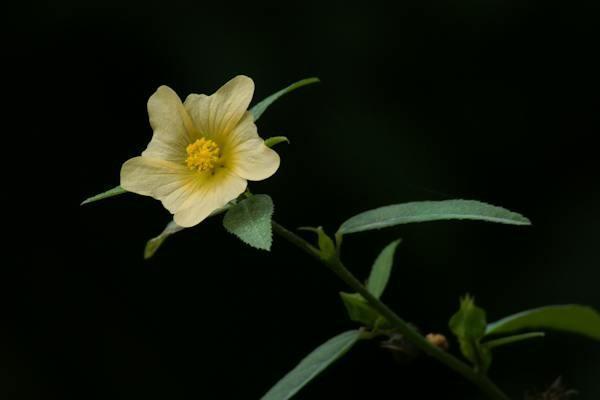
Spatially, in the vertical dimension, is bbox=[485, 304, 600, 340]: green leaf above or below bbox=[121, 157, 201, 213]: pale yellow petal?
below

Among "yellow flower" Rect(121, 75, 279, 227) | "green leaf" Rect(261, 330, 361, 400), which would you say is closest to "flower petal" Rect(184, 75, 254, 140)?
"yellow flower" Rect(121, 75, 279, 227)

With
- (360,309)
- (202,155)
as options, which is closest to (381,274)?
(360,309)

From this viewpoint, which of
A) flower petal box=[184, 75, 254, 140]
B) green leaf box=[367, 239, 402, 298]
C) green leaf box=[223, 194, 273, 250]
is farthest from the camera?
green leaf box=[367, 239, 402, 298]

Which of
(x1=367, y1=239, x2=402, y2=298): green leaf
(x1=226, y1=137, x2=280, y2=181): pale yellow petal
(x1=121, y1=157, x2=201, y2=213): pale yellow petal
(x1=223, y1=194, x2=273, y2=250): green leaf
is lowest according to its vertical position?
(x1=367, y1=239, x2=402, y2=298): green leaf

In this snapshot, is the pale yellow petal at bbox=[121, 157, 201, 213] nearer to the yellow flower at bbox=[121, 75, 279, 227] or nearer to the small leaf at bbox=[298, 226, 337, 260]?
the yellow flower at bbox=[121, 75, 279, 227]

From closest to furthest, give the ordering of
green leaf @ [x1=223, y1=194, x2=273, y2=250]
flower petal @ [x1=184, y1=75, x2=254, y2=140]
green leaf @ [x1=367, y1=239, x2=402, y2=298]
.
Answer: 1. green leaf @ [x1=223, y1=194, x2=273, y2=250]
2. flower petal @ [x1=184, y1=75, x2=254, y2=140]
3. green leaf @ [x1=367, y1=239, x2=402, y2=298]

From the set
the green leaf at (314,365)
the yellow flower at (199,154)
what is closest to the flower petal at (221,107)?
the yellow flower at (199,154)

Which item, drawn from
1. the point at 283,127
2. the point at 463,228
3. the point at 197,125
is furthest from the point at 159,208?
the point at 197,125

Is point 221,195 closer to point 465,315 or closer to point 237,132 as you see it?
point 237,132

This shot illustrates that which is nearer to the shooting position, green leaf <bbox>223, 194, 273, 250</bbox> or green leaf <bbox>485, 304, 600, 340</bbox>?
green leaf <bbox>223, 194, 273, 250</bbox>
